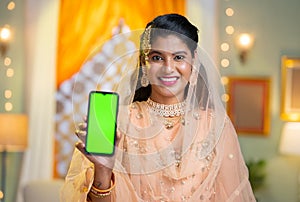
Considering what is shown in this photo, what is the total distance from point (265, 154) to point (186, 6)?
31.3 inches

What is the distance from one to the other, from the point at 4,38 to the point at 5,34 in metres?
0.02

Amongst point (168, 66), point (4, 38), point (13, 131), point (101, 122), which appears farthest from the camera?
point (4, 38)

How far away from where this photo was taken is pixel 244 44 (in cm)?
278

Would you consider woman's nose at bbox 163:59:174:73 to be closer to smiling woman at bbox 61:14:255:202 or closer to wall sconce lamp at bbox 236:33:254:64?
smiling woman at bbox 61:14:255:202

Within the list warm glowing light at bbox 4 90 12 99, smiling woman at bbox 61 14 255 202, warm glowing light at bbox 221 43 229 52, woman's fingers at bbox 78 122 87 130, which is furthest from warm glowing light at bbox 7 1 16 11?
woman's fingers at bbox 78 122 87 130

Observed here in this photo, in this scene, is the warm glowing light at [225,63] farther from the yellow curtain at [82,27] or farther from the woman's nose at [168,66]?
the woman's nose at [168,66]

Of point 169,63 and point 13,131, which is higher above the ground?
point 169,63

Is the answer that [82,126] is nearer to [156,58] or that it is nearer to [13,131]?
[156,58]

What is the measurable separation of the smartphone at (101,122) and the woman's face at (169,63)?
141 mm

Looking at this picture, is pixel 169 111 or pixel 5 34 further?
pixel 5 34

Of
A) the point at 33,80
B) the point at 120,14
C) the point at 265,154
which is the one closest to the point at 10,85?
the point at 33,80

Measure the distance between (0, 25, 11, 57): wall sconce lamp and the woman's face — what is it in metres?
1.86

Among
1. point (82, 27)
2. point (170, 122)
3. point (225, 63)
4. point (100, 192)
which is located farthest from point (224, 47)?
point (100, 192)

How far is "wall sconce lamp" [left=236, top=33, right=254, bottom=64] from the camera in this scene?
9.14 ft
